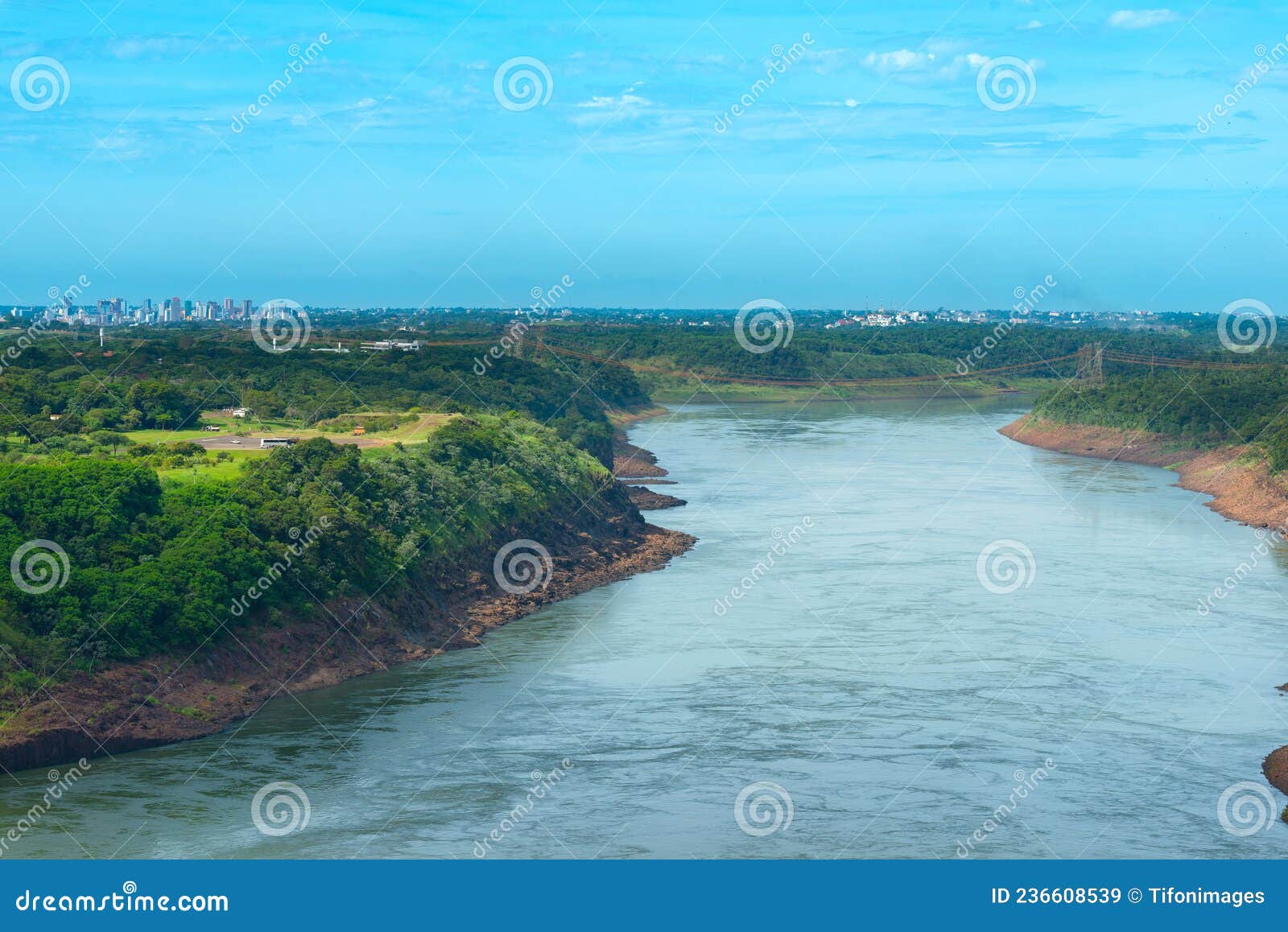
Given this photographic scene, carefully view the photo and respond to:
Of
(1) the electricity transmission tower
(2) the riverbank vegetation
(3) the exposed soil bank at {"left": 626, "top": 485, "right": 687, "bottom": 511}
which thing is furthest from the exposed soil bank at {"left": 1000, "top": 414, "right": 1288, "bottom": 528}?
(2) the riverbank vegetation

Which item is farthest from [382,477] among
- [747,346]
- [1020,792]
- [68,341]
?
[747,346]

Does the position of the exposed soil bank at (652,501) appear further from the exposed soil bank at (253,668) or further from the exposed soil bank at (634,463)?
A: the exposed soil bank at (253,668)

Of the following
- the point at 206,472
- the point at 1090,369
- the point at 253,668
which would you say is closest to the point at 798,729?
the point at 253,668

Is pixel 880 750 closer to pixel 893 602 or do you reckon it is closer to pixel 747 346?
pixel 893 602

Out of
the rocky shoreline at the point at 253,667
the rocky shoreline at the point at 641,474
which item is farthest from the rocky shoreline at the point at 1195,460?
the rocky shoreline at the point at 641,474

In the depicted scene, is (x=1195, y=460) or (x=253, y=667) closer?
(x=253, y=667)

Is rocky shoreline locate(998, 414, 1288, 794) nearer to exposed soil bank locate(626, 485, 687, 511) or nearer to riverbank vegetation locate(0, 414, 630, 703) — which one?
riverbank vegetation locate(0, 414, 630, 703)

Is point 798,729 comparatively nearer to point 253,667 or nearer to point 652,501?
point 253,667
